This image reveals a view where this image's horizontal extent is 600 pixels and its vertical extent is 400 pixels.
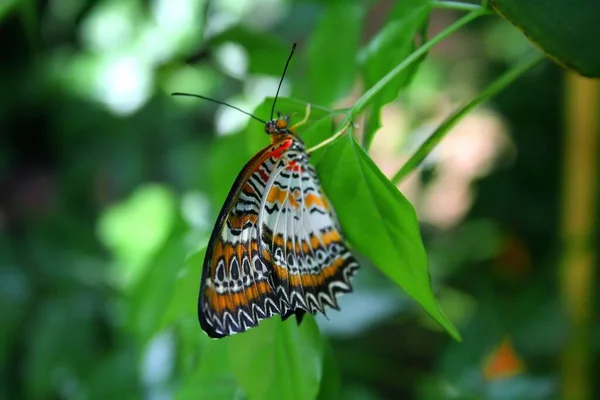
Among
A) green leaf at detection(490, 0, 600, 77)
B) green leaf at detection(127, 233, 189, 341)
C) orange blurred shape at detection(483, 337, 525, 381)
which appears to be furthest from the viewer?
orange blurred shape at detection(483, 337, 525, 381)

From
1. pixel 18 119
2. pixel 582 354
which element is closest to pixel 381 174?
pixel 582 354

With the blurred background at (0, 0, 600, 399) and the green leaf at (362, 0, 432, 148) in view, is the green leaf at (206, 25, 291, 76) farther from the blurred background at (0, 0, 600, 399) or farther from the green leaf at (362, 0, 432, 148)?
the green leaf at (362, 0, 432, 148)

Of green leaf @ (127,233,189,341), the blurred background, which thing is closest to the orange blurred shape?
the blurred background

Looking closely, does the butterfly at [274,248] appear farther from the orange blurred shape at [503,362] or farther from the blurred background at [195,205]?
the orange blurred shape at [503,362]

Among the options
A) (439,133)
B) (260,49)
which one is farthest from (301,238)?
(260,49)

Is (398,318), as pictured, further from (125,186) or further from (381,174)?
(381,174)

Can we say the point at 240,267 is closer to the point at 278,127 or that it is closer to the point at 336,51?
the point at 278,127
